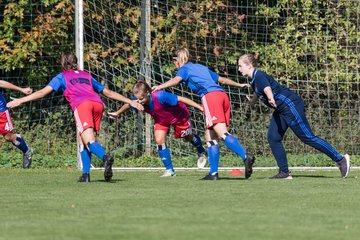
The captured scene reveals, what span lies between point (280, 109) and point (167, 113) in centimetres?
201

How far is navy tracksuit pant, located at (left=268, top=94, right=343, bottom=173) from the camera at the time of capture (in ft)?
44.3

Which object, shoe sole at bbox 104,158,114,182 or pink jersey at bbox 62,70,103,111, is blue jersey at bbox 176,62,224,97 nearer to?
pink jersey at bbox 62,70,103,111

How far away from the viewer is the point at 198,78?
13672 mm

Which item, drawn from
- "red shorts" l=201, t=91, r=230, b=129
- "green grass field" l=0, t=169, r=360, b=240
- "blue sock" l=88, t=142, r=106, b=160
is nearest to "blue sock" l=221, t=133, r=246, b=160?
"red shorts" l=201, t=91, r=230, b=129

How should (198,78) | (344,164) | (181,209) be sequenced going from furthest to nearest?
(344,164), (198,78), (181,209)

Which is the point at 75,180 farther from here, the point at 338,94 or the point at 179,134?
the point at 338,94

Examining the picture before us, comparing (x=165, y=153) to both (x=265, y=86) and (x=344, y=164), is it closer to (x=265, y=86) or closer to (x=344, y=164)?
(x=265, y=86)

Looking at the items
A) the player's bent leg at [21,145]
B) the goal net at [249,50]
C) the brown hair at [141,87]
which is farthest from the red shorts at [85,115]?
the goal net at [249,50]

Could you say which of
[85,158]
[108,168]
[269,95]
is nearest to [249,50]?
[269,95]

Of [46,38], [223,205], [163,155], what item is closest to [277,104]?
[163,155]

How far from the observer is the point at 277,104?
1352cm

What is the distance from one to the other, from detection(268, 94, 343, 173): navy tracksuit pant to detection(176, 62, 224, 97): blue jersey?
91cm

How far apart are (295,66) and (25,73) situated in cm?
556

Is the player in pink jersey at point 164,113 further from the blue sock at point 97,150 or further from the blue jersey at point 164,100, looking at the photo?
the blue sock at point 97,150
